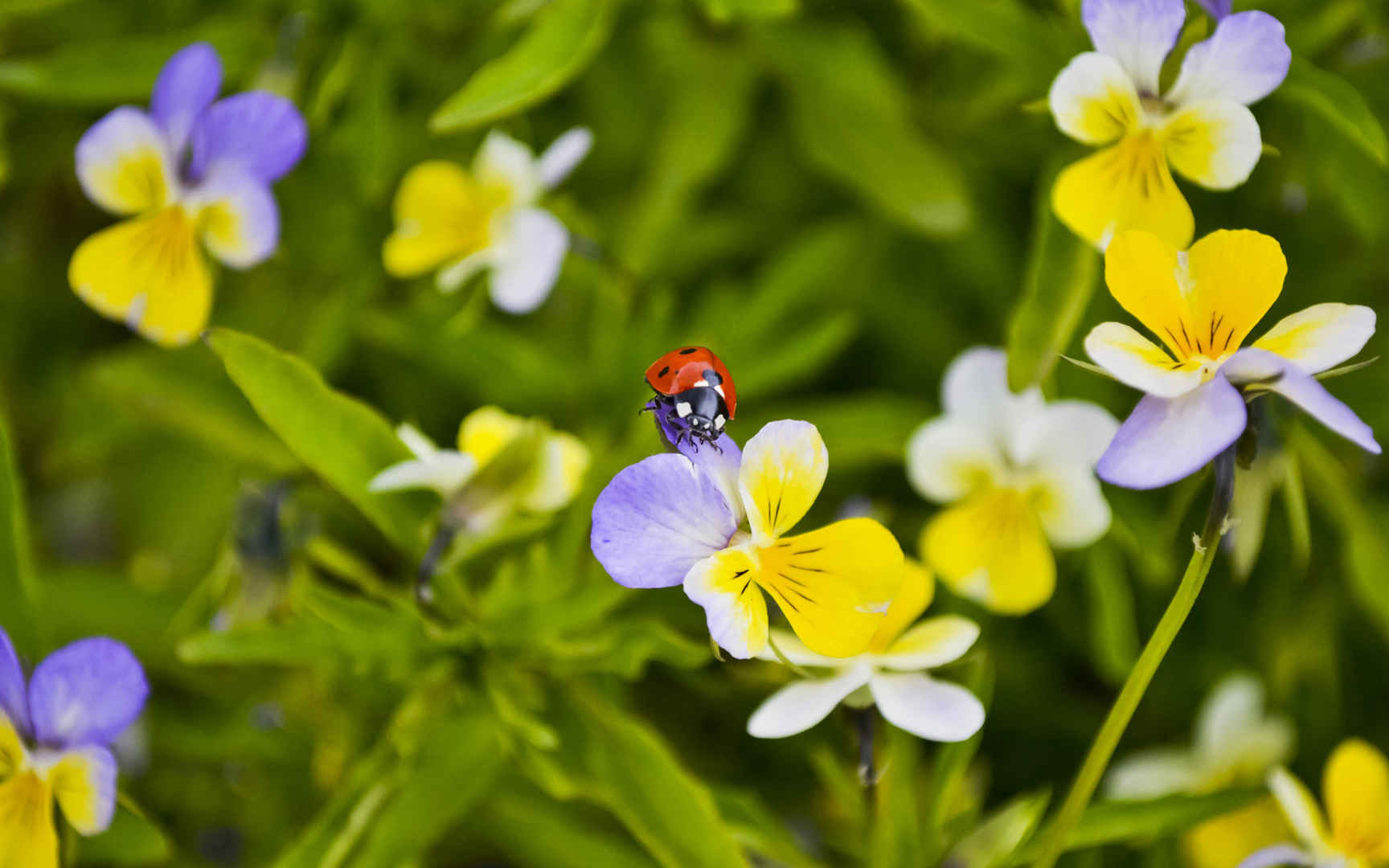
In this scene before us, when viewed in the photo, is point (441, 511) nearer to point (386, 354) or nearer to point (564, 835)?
point (564, 835)

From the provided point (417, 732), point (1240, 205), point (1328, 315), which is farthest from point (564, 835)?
point (1240, 205)

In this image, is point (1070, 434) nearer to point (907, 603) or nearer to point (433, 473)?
point (907, 603)

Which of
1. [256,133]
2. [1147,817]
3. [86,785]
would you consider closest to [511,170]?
[256,133]

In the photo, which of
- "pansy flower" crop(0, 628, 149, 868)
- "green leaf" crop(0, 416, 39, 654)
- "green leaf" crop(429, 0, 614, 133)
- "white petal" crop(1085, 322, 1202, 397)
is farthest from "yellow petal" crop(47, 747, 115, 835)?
"white petal" crop(1085, 322, 1202, 397)

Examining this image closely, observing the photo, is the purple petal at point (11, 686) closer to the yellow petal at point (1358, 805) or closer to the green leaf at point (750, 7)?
the green leaf at point (750, 7)

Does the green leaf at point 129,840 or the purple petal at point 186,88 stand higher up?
the purple petal at point 186,88

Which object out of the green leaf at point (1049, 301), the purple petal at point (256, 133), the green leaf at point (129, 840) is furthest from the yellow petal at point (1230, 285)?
the green leaf at point (129, 840)
